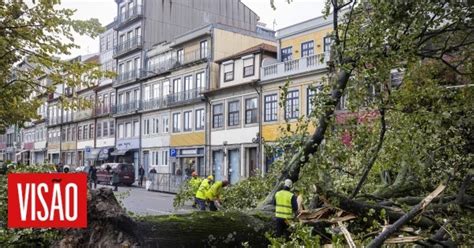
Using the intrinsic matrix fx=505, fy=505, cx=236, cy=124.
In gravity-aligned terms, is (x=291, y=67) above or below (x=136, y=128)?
above

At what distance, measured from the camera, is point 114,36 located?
54656mm

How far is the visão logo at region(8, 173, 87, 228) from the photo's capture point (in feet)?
15.5

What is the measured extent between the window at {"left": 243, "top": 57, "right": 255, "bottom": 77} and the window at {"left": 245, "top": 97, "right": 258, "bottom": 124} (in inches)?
70.6

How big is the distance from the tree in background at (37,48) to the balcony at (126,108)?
3653 centimetres

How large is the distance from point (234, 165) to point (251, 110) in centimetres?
404

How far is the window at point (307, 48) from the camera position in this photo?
31.0 metres

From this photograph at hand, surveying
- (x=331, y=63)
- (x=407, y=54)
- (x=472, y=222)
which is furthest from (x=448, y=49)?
(x=472, y=222)

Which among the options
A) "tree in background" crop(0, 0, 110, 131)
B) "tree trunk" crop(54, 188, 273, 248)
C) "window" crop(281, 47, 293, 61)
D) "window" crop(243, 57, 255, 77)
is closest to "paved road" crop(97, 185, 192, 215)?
"tree in background" crop(0, 0, 110, 131)

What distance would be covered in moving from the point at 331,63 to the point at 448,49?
6.93 feet

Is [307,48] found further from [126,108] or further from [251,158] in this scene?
[126,108]

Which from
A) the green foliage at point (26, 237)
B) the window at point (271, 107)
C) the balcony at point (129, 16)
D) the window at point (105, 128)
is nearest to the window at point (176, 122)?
the window at point (271, 107)

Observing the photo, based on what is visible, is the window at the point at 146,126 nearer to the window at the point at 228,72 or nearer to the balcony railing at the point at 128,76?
the balcony railing at the point at 128,76

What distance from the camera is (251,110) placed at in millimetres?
34344

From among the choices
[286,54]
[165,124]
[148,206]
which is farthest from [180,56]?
[148,206]
